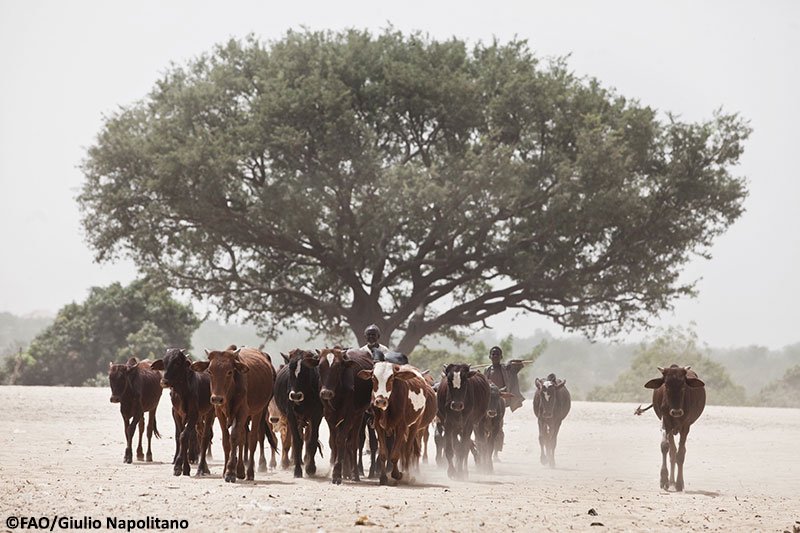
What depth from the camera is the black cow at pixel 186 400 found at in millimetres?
17344

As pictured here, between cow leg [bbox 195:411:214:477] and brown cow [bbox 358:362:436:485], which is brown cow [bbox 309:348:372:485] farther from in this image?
cow leg [bbox 195:411:214:477]

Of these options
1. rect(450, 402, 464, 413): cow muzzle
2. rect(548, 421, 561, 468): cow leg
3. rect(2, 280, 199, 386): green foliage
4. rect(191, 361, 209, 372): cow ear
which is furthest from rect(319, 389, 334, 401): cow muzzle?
rect(2, 280, 199, 386): green foliage

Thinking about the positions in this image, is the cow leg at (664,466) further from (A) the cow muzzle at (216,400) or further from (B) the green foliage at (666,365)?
(B) the green foliage at (666,365)

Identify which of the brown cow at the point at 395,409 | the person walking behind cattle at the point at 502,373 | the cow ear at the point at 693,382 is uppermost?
the person walking behind cattle at the point at 502,373

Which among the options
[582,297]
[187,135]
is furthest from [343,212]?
[582,297]

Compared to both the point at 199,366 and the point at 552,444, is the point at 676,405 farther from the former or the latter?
the point at 199,366

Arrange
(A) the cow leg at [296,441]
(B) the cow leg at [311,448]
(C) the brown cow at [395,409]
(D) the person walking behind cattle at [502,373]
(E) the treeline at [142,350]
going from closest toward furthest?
(C) the brown cow at [395,409]
(A) the cow leg at [296,441]
(B) the cow leg at [311,448]
(D) the person walking behind cattle at [502,373]
(E) the treeline at [142,350]

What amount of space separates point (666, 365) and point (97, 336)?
3080 cm

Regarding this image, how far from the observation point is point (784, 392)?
235 ft

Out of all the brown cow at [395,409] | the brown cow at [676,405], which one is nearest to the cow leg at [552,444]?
the brown cow at [676,405]

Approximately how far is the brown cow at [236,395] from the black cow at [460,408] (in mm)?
3312

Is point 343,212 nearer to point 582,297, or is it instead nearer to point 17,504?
point 582,297

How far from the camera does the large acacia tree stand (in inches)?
1565

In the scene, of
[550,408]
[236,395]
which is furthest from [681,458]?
[236,395]
